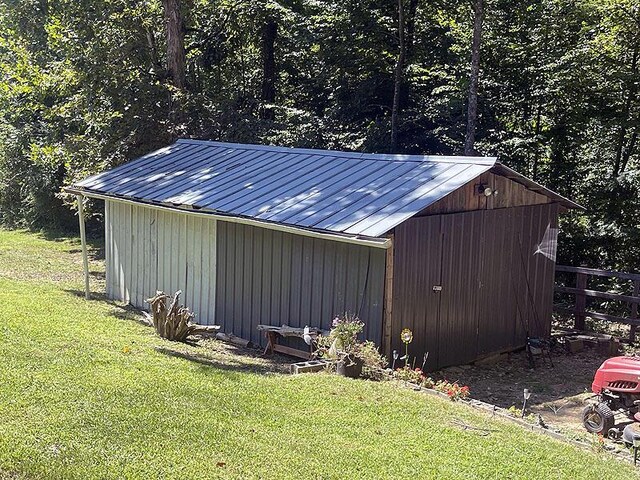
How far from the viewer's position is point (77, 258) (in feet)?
74.1

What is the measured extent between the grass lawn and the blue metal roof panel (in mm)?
2462

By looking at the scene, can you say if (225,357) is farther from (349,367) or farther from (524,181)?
(524,181)

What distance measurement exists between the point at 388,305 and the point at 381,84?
12.2 metres

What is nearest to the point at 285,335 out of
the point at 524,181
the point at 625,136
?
the point at 524,181

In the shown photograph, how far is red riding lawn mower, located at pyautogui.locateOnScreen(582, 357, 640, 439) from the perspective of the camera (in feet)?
25.4

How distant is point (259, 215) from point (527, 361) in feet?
17.0

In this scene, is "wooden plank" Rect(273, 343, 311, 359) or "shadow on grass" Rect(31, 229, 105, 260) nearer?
"wooden plank" Rect(273, 343, 311, 359)

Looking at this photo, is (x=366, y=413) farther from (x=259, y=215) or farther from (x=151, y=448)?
(x=259, y=215)

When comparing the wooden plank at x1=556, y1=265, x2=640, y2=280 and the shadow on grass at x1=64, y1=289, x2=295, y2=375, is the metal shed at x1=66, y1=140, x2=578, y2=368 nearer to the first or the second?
the shadow on grass at x1=64, y1=289, x2=295, y2=375

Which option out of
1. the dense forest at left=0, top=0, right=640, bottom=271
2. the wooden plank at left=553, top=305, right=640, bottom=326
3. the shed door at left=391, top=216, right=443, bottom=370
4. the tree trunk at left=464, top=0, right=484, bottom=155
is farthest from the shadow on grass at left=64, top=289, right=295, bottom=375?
the dense forest at left=0, top=0, right=640, bottom=271

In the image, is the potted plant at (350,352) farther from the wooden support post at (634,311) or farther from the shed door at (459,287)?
the wooden support post at (634,311)

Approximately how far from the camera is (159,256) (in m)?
13.8

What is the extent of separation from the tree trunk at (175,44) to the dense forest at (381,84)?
0.04 metres

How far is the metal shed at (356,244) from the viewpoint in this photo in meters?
10.1
